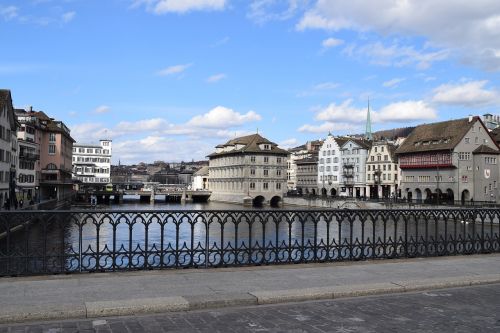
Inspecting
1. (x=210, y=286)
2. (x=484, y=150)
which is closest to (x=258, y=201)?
(x=484, y=150)

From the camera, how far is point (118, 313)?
8828mm

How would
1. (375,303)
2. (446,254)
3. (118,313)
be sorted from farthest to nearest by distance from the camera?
(446,254), (375,303), (118,313)

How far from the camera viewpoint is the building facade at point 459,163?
3942 inches

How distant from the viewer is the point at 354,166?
141875 mm

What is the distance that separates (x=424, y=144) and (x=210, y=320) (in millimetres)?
106405

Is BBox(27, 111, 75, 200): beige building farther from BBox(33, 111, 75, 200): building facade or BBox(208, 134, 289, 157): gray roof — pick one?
BBox(208, 134, 289, 157): gray roof

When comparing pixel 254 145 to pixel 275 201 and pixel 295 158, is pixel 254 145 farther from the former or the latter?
pixel 295 158

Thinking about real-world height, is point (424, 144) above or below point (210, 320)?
above

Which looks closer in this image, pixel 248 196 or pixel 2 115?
pixel 2 115

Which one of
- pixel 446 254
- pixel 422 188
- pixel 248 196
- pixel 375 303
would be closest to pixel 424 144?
pixel 422 188

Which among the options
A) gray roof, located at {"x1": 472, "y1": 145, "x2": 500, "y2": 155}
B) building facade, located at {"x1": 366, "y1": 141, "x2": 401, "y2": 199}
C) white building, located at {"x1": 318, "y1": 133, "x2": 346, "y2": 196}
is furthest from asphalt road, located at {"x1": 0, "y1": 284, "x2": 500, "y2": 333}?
white building, located at {"x1": 318, "y1": 133, "x2": 346, "y2": 196}

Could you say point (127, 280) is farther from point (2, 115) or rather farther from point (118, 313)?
point (2, 115)

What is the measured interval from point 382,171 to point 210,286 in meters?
123

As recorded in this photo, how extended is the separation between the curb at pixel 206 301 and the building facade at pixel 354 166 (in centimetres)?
12846
